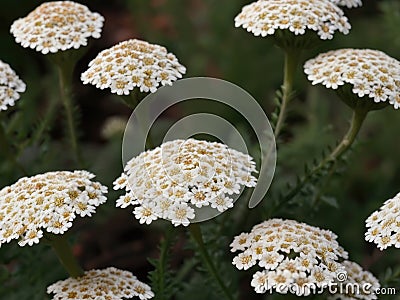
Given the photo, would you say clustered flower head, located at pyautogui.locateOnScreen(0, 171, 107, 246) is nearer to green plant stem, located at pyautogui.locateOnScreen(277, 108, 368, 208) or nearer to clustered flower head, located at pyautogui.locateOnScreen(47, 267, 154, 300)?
clustered flower head, located at pyautogui.locateOnScreen(47, 267, 154, 300)

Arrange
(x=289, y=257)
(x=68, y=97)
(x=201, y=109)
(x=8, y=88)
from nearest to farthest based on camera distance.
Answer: (x=289, y=257) → (x=8, y=88) → (x=68, y=97) → (x=201, y=109)

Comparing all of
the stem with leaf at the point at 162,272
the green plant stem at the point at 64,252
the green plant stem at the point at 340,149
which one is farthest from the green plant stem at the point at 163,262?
the green plant stem at the point at 340,149

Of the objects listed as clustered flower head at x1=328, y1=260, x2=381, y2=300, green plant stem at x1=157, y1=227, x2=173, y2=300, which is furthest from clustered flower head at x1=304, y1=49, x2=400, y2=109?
green plant stem at x1=157, y1=227, x2=173, y2=300

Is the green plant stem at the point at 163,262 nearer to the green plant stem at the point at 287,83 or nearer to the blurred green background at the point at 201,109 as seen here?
the blurred green background at the point at 201,109

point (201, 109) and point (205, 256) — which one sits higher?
point (201, 109)

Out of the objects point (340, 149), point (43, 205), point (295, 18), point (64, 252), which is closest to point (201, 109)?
point (340, 149)

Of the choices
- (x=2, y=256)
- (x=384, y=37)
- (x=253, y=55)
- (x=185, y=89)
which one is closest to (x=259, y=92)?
(x=253, y=55)

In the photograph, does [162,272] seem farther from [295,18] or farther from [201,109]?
[201,109]
